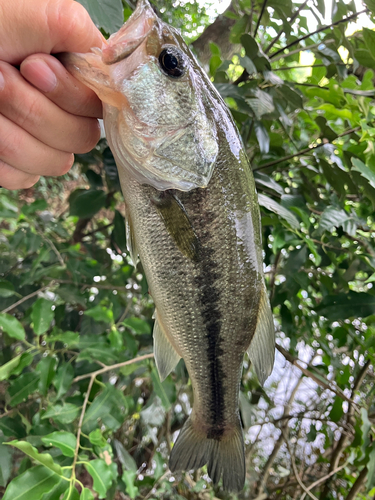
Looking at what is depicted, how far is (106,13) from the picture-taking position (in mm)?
613

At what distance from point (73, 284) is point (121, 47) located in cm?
79

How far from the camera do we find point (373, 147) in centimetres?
91

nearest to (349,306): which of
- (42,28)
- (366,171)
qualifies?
(366,171)

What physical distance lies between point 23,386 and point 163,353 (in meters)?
0.40

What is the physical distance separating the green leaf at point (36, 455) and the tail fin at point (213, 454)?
1.03ft

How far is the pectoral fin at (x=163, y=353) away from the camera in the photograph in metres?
0.74

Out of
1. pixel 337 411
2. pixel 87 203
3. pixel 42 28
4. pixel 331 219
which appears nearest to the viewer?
pixel 42 28

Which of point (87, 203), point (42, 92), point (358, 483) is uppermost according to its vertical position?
point (42, 92)

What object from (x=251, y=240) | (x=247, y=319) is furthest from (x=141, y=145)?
(x=247, y=319)

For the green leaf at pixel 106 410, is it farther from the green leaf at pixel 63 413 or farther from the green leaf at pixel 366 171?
the green leaf at pixel 366 171

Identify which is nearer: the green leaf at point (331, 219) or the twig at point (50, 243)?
the green leaf at point (331, 219)

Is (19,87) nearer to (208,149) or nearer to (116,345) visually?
(208,149)

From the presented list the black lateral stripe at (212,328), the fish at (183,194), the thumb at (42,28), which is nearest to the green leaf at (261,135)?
the fish at (183,194)

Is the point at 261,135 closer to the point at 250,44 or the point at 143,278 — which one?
the point at 250,44
